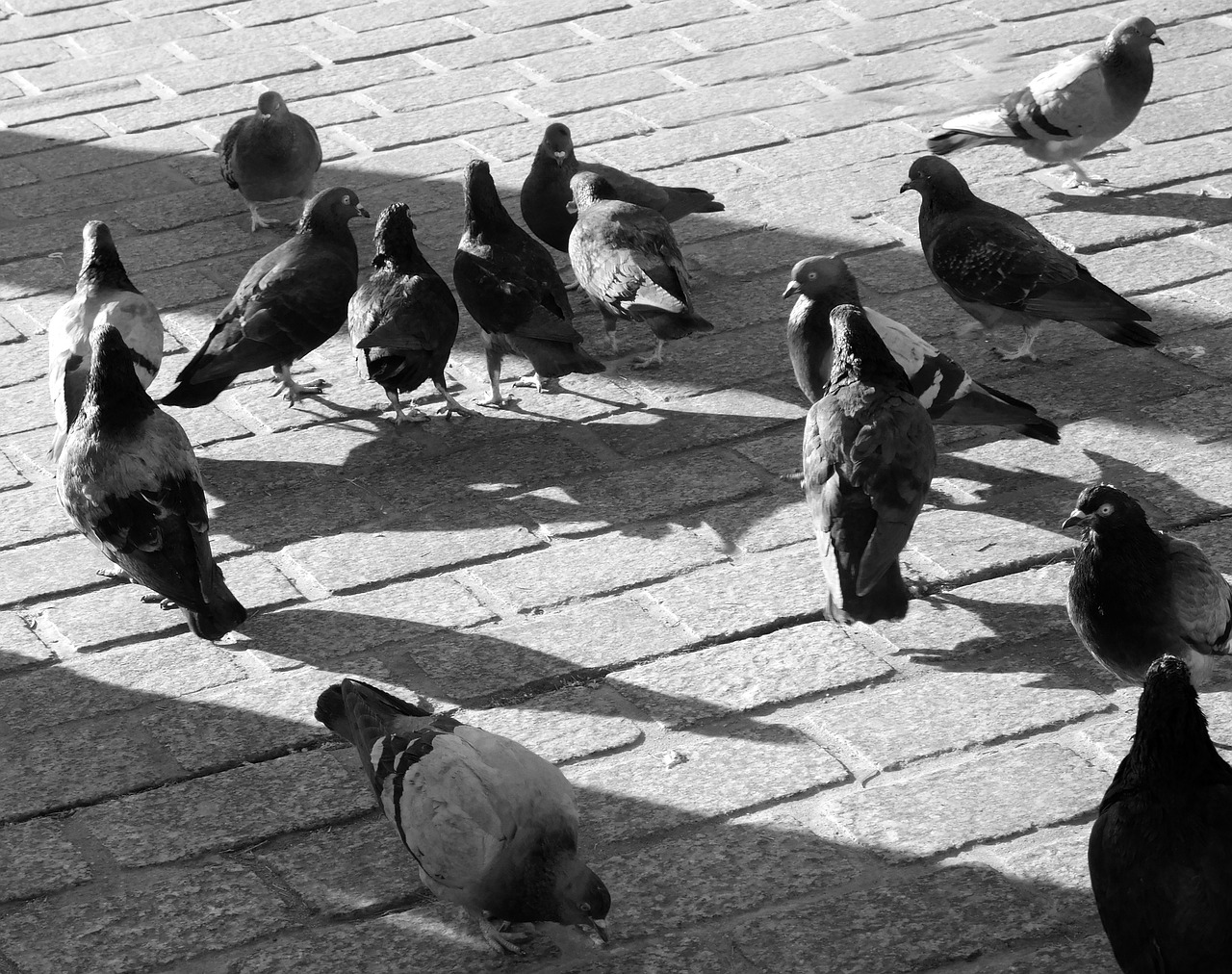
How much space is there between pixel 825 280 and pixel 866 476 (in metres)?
1.29

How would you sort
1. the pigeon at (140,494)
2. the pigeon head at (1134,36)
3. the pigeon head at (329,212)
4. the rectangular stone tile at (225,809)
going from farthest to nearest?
the pigeon head at (1134,36)
the pigeon head at (329,212)
the pigeon at (140,494)
the rectangular stone tile at (225,809)

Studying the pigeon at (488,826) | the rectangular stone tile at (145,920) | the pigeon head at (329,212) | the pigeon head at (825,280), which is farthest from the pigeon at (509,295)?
the rectangular stone tile at (145,920)

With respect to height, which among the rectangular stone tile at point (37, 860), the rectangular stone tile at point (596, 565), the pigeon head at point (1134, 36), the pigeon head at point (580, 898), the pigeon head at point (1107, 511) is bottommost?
the rectangular stone tile at point (37, 860)

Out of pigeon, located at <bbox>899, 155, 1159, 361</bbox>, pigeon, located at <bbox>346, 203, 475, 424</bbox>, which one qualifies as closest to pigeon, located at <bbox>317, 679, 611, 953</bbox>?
pigeon, located at <bbox>346, 203, 475, 424</bbox>

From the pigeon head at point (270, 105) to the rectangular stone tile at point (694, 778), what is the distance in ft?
13.8

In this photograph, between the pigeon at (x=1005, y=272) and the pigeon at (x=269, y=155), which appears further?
the pigeon at (x=269, y=155)

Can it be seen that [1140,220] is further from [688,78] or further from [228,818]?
[228,818]

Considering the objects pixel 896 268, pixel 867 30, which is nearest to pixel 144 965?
pixel 896 268

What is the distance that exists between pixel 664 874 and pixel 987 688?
1.07 metres

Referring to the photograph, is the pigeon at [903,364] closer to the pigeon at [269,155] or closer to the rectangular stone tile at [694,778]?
the rectangular stone tile at [694,778]

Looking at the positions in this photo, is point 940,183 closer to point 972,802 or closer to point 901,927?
point 972,802

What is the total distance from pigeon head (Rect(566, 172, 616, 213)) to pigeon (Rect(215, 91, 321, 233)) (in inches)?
54.0

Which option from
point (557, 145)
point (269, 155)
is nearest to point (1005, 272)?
point (557, 145)

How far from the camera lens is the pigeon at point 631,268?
5527 mm
